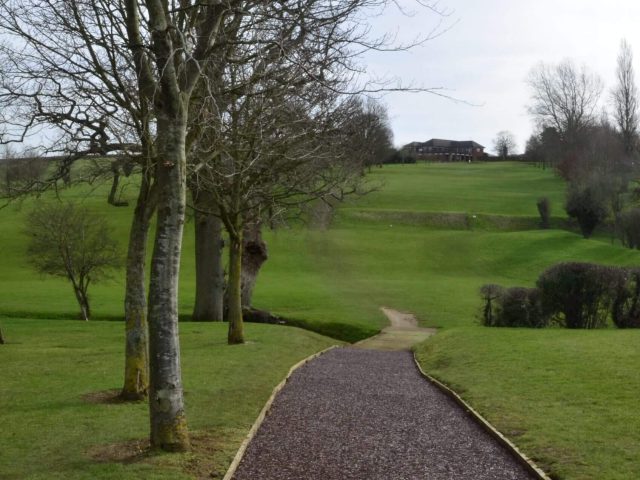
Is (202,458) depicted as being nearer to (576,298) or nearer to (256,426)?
(256,426)

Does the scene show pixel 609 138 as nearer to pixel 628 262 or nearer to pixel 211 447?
pixel 628 262

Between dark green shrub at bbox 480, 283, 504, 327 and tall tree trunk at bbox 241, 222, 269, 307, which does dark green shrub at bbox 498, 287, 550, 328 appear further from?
tall tree trunk at bbox 241, 222, 269, 307

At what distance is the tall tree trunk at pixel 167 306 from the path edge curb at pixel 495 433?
12.6 ft

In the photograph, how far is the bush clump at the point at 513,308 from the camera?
92.0 feet

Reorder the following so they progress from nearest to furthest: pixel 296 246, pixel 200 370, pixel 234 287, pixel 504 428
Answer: pixel 504 428 < pixel 200 370 < pixel 234 287 < pixel 296 246

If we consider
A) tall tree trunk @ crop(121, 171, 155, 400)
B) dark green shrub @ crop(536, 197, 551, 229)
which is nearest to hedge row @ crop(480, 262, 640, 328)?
tall tree trunk @ crop(121, 171, 155, 400)

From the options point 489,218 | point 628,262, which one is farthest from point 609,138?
point 628,262

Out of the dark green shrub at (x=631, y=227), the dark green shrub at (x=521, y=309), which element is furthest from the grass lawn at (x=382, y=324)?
the dark green shrub at (x=631, y=227)

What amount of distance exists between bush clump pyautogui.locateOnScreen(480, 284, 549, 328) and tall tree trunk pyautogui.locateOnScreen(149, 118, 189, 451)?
70.9 ft

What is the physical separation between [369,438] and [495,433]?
1.67 meters

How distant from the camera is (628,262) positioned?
54.3 metres

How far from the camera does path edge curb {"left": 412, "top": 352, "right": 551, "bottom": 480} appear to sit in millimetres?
A: 8180

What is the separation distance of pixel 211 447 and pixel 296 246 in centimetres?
5514

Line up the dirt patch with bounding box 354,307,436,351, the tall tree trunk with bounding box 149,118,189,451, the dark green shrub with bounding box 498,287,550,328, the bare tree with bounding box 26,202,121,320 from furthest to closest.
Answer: the bare tree with bounding box 26,202,121,320, the dark green shrub with bounding box 498,287,550,328, the dirt patch with bounding box 354,307,436,351, the tall tree trunk with bounding box 149,118,189,451
